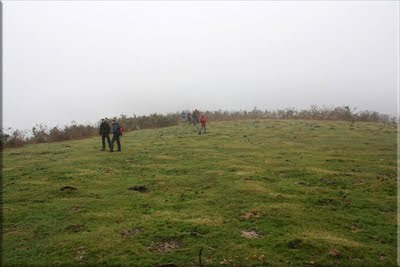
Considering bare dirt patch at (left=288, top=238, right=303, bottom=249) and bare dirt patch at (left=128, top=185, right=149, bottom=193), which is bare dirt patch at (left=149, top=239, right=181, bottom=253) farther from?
bare dirt patch at (left=128, top=185, right=149, bottom=193)

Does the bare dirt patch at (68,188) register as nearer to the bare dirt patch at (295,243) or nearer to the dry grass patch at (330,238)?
the bare dirt patch at (295,243)

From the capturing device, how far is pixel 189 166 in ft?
67.1

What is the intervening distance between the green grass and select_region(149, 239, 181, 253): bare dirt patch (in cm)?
3

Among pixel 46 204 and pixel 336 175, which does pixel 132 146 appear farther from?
pixel 336 175

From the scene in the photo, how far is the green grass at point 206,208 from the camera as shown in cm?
957

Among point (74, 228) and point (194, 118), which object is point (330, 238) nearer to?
point (74, 228)

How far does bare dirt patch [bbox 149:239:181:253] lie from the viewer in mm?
9844

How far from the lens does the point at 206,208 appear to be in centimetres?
1302

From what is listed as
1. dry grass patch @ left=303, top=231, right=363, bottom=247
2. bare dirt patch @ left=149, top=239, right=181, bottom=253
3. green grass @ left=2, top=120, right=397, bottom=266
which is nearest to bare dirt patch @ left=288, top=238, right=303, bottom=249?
green grass @ left=2, top=120, right=397, bottom=266

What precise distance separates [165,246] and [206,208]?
3231mm

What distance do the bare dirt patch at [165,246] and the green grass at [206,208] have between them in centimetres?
3

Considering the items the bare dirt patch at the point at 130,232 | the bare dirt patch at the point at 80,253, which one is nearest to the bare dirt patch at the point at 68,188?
the bare dirt patch at the point at 130,232

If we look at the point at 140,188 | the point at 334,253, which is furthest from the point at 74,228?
the point at 334,253

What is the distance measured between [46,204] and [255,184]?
8939 millimetres
